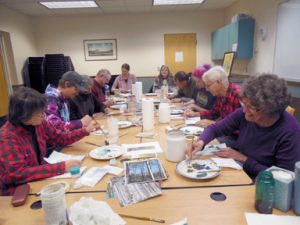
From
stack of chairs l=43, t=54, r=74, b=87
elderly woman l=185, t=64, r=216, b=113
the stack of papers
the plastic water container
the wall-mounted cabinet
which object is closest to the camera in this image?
the plastic water container

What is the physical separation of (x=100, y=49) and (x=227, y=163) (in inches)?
205

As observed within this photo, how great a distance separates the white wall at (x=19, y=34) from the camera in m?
4.61

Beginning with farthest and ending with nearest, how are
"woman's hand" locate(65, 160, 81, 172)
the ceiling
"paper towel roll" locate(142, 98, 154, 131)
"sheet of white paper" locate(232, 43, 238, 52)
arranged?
1. the ceiling
2. "sheet of white paper" locate(232, 43, 238, 52)
3. "paper towel roll" locate(142, 98, 154, 131)
4. "woman's hand" locate(65, 160, 81, 172)

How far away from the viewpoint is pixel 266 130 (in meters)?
1.33

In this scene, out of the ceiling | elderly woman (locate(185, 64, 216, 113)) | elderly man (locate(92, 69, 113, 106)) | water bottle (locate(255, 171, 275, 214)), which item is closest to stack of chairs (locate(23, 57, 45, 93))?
the ceiling

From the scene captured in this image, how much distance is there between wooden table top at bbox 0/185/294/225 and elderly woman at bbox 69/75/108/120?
1.67m

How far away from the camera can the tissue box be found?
33.2 inches

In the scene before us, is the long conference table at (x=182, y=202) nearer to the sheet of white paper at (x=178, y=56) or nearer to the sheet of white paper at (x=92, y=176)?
the sheet of white paper at (x=92, y=176)

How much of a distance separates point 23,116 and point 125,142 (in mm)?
717

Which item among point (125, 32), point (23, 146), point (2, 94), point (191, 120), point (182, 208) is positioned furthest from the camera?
point (125, 32)

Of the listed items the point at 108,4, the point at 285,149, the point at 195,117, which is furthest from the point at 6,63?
the point at 285,149

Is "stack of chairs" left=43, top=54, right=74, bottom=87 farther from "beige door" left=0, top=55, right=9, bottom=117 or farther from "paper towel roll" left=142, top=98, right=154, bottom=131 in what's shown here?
"paper towel roll" left=142, top=98, right=154, bottom=131

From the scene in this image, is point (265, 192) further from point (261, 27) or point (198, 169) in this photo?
point (261, 27)

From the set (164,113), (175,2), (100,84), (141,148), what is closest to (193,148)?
A: (141,148)
